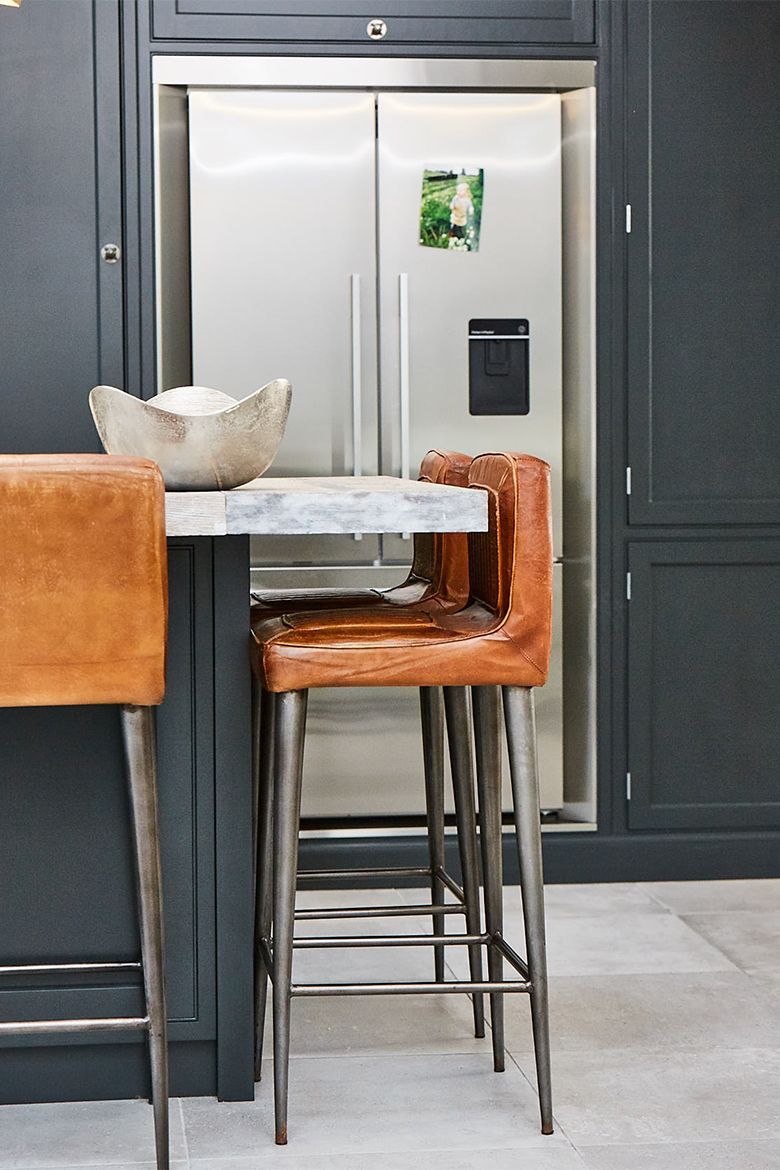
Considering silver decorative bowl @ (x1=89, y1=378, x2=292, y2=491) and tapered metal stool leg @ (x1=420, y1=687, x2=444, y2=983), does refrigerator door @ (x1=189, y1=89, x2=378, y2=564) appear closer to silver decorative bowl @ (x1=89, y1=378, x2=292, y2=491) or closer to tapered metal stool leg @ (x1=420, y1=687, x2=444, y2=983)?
tapered metal stool leg @ (x1=420, y1=687, x2=444, y2=983)

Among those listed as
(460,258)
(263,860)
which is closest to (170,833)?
(263,860)

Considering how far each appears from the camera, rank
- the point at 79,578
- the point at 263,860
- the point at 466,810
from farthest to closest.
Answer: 1. the point at 466,810
2. the point at 263,860
3. the point at 79,578

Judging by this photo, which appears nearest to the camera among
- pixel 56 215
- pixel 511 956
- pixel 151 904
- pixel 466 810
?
pixel 151 904

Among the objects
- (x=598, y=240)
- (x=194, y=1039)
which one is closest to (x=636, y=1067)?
(x=194, y=1039)

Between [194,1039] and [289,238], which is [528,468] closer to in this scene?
[194,1039]

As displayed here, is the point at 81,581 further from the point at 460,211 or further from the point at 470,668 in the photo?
the point at 460,211

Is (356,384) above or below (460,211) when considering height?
below

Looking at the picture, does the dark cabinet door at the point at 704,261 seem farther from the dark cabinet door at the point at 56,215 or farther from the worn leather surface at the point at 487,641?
the worn leather surface at the point at 487,641

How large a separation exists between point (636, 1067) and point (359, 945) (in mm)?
535

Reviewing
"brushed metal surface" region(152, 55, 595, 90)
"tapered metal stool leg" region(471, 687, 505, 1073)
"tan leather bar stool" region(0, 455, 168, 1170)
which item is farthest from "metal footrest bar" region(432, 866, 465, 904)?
"brushed metal surface" region(152, 55, 595, 90)

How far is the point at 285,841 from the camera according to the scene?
73.5 inches

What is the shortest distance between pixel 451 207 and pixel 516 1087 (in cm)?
211

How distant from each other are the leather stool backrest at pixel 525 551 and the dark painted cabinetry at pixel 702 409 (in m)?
1.47

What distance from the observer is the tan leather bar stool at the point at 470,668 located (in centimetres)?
184
